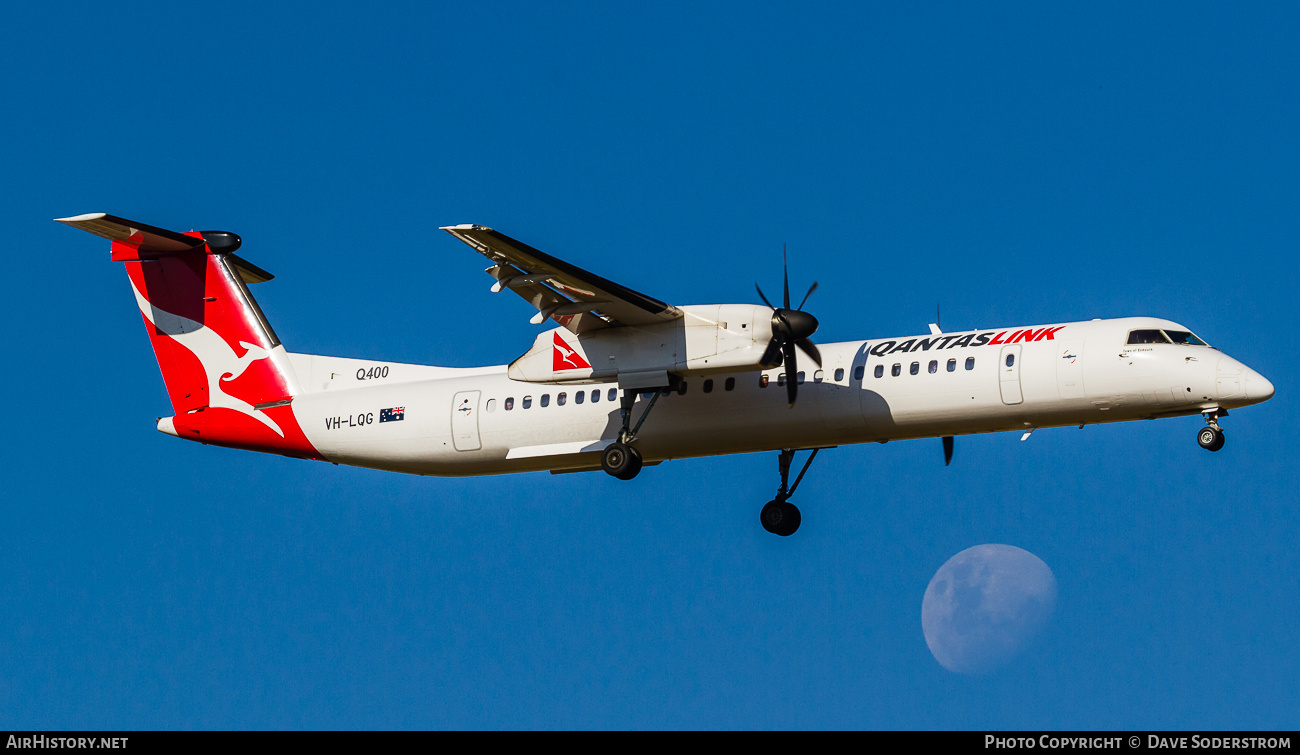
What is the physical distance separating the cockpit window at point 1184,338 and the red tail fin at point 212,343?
13612 millimetres

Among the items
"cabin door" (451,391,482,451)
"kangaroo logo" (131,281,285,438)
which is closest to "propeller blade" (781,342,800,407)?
"cabin door" (451,391,482,451)

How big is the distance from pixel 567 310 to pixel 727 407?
2.81m

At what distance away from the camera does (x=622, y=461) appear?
64.2ft

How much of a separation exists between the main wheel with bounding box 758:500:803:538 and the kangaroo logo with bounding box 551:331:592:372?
178 inches

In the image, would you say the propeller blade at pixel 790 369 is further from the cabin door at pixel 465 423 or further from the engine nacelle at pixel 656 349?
the cabin door at pixel 465 423

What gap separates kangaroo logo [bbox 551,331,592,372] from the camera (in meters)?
19.7

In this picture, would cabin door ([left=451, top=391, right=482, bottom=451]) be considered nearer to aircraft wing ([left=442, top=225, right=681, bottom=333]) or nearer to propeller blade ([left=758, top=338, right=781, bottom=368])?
aircraft wing ([left=442, top=225, right=681, bottom=333])

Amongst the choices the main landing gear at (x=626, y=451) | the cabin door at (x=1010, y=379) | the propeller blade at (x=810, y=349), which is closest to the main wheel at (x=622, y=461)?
the main landing gear at (x=626, y=451)

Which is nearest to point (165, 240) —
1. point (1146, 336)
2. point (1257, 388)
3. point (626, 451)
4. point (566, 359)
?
point (566, 359)

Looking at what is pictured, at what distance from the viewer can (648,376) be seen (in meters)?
19.3

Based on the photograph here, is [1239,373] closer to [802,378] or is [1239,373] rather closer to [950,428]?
[950,428]

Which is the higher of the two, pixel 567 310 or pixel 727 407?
pixel 567 310

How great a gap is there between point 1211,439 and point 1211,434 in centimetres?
7
